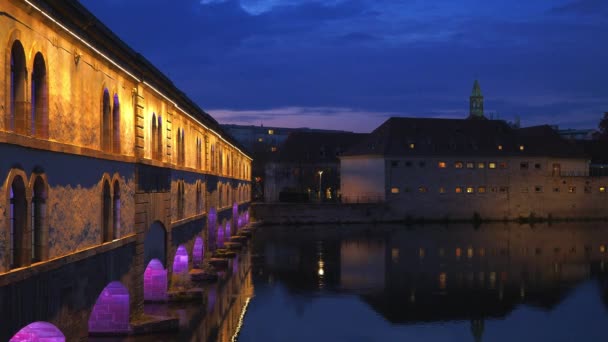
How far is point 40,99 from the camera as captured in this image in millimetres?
11109

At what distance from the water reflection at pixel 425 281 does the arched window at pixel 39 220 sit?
10965mm

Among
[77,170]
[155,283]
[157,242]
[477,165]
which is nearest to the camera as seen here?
[77,170]

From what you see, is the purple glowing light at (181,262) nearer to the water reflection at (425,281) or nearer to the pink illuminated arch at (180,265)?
the pink illuminated arch at (180,265)

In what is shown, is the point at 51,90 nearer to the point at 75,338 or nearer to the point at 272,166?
the point at 75,338

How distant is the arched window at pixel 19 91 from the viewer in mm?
10172

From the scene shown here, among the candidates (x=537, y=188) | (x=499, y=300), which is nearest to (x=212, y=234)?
(x=499, y=300)

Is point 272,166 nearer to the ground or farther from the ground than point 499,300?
farther from the ground

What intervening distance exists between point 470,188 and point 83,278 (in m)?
64.5

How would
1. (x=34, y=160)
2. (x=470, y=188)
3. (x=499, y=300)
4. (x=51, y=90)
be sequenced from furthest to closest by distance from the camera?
(x=470, y=188) → (x=499, y=300) → (x=51, y=90) → (x=34, y=160)

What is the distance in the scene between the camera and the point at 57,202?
1184 centimetres

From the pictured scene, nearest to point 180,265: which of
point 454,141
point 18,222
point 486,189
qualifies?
point 18,222

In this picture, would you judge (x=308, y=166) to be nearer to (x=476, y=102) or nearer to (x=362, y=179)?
(x=362, y=179)

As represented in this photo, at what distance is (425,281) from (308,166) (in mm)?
51403

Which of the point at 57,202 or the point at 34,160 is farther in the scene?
the point at 57,202
